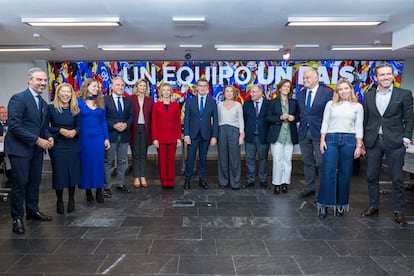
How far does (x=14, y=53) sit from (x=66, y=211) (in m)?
4.76

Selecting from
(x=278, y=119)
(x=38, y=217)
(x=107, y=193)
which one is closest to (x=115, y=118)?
(x=107, y=193)

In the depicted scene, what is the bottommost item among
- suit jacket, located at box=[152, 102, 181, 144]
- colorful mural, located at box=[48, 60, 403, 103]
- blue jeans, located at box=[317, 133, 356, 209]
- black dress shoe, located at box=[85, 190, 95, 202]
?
black dress shoe, located at box=[85, 190, 95, 202]

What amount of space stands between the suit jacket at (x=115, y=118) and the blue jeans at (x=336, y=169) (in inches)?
106

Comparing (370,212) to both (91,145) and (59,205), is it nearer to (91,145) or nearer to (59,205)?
(91,145)

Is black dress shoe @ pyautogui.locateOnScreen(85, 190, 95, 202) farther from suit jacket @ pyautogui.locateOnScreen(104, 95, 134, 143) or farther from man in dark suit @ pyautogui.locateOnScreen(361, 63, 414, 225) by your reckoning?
man in dark suit @ pyautogui.locateOnScreen(361, 63, 414, 225)

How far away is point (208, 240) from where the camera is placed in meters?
3.13

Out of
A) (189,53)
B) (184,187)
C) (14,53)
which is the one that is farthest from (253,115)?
(14,53)

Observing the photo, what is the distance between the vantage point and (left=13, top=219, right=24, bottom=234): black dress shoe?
3267 mm

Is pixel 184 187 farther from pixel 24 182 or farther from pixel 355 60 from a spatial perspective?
pixel 355 60

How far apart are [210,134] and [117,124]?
135cm

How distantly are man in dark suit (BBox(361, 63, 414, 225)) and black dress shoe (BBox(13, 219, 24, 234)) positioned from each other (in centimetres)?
366

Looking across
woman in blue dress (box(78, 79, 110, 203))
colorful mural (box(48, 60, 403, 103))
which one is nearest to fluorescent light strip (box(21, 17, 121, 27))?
woman in blue dress (box(78, 79, 110, 203))

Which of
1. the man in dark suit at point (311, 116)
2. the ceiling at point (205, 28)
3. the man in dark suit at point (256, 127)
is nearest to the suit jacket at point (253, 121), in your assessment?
the man in dark suit at point (256, 127)

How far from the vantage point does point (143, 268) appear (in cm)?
258
